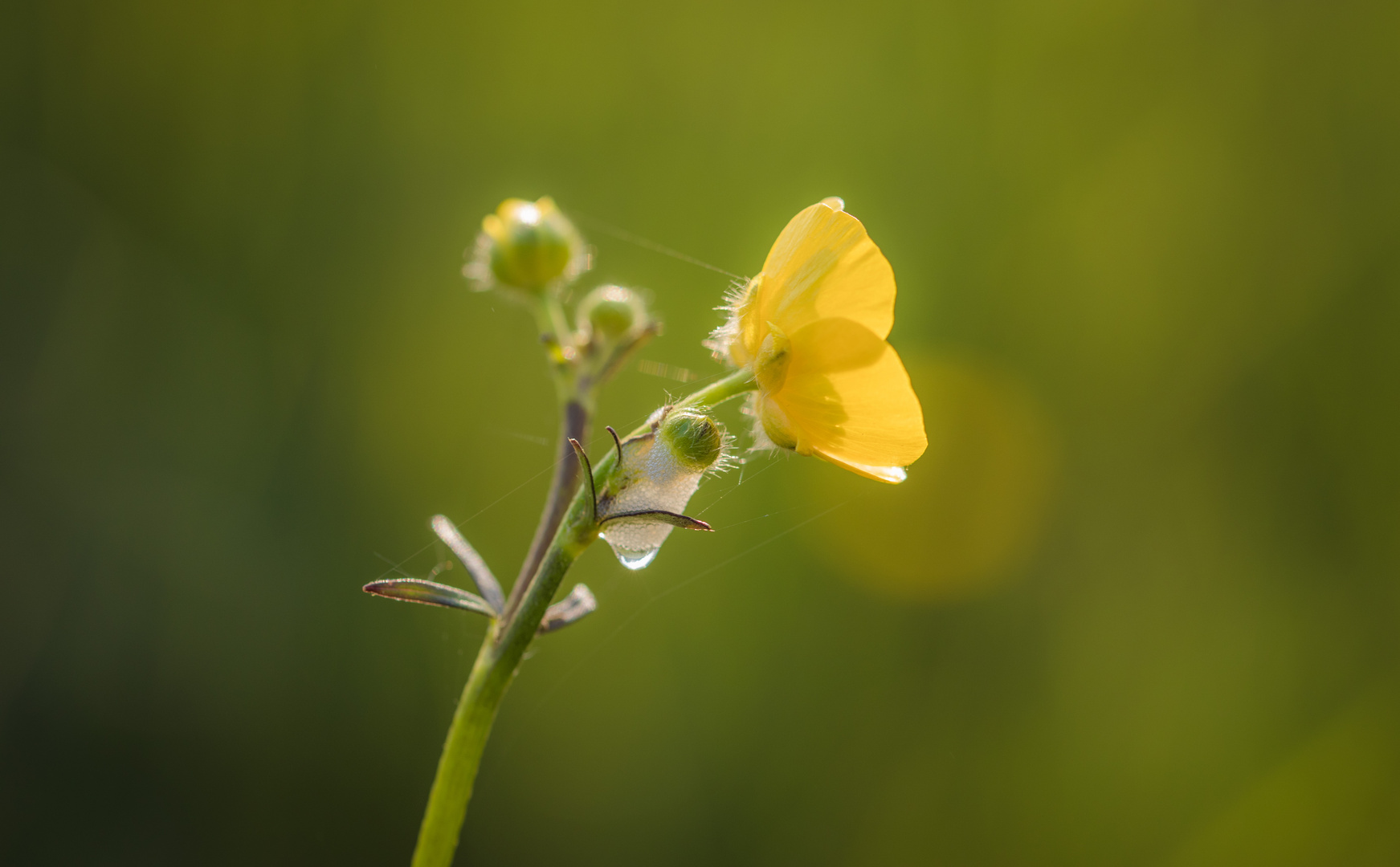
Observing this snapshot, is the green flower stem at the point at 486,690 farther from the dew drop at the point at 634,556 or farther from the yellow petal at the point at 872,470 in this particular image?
the yellow petal at the point at 872,470

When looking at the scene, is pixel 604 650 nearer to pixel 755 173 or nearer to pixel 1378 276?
pixel 755 173

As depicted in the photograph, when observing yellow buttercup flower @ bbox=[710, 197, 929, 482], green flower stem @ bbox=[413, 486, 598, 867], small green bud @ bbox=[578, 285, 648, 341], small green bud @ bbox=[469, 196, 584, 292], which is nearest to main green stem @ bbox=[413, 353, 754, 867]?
green flower stem @ bbox=[413, 486, 598, 867]

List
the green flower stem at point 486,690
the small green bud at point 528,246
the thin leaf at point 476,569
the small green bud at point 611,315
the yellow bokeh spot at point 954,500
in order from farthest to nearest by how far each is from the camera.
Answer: the yellow bokeh spot at point 954,500, the small green bud at point 528,246, the small green bud at point 611,315, the thin leaf at point 476,569, the green flower stem at point 486,690

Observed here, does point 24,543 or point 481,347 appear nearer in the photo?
point 24,543

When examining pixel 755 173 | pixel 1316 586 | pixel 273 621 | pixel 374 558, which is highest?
pixel 755 173

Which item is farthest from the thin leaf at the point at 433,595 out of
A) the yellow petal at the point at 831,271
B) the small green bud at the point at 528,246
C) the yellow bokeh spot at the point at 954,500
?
the yellow bokeh spot at the point at 954,500

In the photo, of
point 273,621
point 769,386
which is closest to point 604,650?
point 273,621
